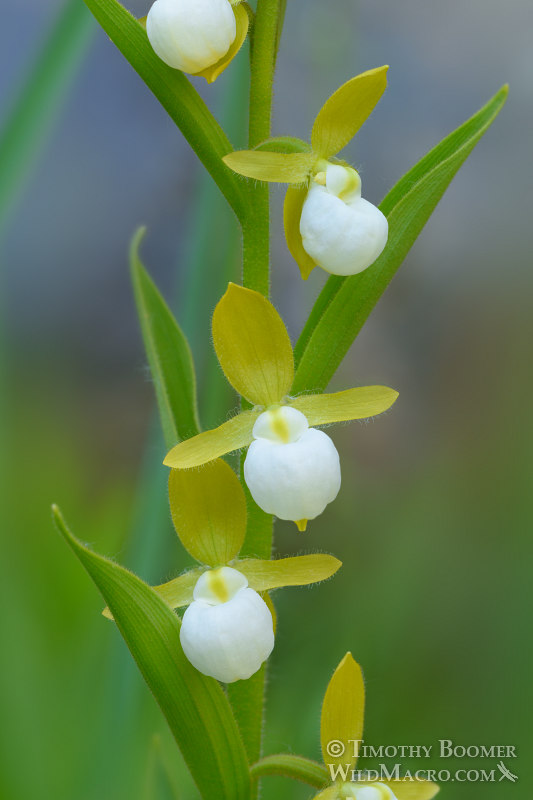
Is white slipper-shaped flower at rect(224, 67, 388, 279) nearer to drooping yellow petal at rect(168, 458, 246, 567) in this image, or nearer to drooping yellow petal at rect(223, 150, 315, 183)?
drooping yellow petal at rect(223, 150, 315, 183)

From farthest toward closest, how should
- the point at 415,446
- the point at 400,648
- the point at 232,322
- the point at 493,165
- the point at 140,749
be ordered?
1. the point at 493,165
2. the point at 415,446
3. the point at 400,648
4. the point at 140,749
5. the point at 232,322

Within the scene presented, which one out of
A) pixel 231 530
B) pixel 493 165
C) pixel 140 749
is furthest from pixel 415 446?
pixel 231 530

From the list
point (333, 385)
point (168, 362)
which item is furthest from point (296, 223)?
point (333, 385)

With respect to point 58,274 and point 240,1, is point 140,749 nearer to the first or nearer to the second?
point 240,1

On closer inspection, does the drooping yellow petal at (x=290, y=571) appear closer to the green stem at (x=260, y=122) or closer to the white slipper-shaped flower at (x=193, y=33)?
the green stem at (x=260, y=122)

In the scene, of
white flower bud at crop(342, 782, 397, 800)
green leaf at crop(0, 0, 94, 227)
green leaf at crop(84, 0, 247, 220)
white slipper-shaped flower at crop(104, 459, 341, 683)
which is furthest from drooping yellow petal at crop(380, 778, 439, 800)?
green leaf at crop(0, 0, 94, 227)
